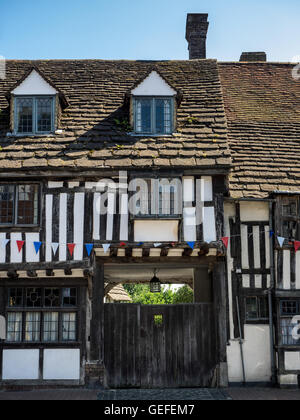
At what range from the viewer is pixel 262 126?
14.6 m

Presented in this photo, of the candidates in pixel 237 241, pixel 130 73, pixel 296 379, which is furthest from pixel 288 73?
pixel 296 379

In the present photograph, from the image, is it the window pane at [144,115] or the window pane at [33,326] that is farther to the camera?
the window pane at [144,115]

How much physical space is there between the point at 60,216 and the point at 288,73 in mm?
9764

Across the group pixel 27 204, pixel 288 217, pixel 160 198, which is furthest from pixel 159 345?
pixel 27 204

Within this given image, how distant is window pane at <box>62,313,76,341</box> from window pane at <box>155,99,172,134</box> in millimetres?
4794

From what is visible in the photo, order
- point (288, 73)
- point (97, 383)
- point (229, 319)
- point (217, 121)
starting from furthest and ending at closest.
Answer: point (288, 73) < point (217, 121) < point (229, 319) < point (97, 383)

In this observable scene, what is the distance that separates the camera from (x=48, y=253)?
11469 mm

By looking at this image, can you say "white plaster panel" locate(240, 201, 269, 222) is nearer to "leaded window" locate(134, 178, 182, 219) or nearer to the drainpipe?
the drainpipe

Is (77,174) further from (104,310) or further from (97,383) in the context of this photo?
(97,383)

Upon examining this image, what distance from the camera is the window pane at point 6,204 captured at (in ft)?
38.7

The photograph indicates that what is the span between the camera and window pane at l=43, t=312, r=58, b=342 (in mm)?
11664

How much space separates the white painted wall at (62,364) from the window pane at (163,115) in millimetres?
5492

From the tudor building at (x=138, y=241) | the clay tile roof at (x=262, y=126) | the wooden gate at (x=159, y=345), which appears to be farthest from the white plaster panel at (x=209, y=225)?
the wooden gate at (x=159, y=345)

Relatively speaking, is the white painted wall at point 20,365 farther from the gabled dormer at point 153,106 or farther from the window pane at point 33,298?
the gabled dormer at point 153,106
